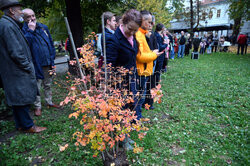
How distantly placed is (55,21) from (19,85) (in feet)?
48.3

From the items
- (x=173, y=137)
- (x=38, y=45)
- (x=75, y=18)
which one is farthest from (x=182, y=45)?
(x=38, y=45)

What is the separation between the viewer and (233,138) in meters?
3.14

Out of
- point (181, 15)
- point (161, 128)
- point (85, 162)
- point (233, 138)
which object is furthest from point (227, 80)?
point (181, 15)

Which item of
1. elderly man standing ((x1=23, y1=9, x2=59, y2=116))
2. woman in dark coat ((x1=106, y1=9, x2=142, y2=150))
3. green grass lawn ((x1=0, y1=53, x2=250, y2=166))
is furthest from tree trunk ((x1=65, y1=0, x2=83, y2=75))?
woman in dark coat ((x1=106, y1=9, x2=142, y2=150))

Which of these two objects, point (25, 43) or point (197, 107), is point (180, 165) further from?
point (25, 43)

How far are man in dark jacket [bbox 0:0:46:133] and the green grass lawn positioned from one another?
63 cm

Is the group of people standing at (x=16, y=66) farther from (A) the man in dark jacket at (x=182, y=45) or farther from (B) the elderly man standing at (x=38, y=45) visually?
(A) the man in dark jacket at (x=182, y=45)

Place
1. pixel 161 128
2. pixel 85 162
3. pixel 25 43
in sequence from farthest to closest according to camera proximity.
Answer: pixel 161 128
pixel 25 43
pixel 85 162

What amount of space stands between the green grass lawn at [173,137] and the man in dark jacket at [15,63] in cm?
63

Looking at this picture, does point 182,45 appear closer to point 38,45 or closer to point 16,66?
point 38,45

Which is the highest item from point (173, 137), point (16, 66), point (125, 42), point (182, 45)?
point (182, 45)

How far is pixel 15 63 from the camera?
2.78m

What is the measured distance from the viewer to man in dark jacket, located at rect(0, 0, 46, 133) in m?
2.67

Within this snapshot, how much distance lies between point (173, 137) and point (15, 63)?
323 centimetres
